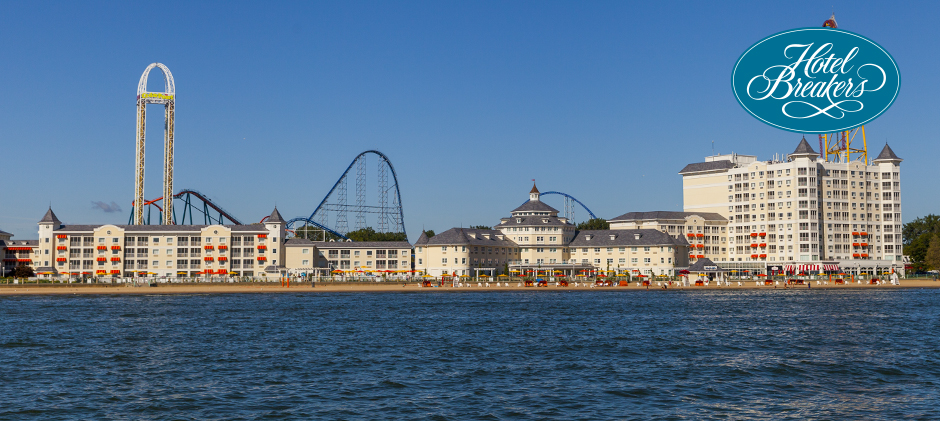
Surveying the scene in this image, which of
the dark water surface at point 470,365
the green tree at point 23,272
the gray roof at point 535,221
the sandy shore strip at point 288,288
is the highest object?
the gray roof at point 535,221

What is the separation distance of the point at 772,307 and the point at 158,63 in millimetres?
106244

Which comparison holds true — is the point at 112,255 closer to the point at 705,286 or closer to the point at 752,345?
the point at 705,286

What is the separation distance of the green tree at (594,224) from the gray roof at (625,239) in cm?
4230

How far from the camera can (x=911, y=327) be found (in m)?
53.0

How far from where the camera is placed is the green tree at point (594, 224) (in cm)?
19562

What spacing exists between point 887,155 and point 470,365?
15339cm

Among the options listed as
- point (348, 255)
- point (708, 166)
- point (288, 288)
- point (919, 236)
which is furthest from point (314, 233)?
point (919, 236)

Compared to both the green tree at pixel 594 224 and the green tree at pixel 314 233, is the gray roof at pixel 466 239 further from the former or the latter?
the green tree at pixel 594 224

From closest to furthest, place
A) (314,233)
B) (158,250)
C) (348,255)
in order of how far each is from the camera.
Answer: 1. (158,250)
2. (348,255)
3. (314,233)

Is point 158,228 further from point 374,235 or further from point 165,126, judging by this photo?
point 374,235

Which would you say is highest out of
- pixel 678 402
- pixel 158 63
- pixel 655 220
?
pixel 158 63

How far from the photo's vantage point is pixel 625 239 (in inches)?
5778

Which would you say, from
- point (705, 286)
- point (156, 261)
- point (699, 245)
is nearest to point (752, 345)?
point (705, 286)

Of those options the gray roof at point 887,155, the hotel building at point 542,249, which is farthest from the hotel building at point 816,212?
the hotel building at point 542,249
